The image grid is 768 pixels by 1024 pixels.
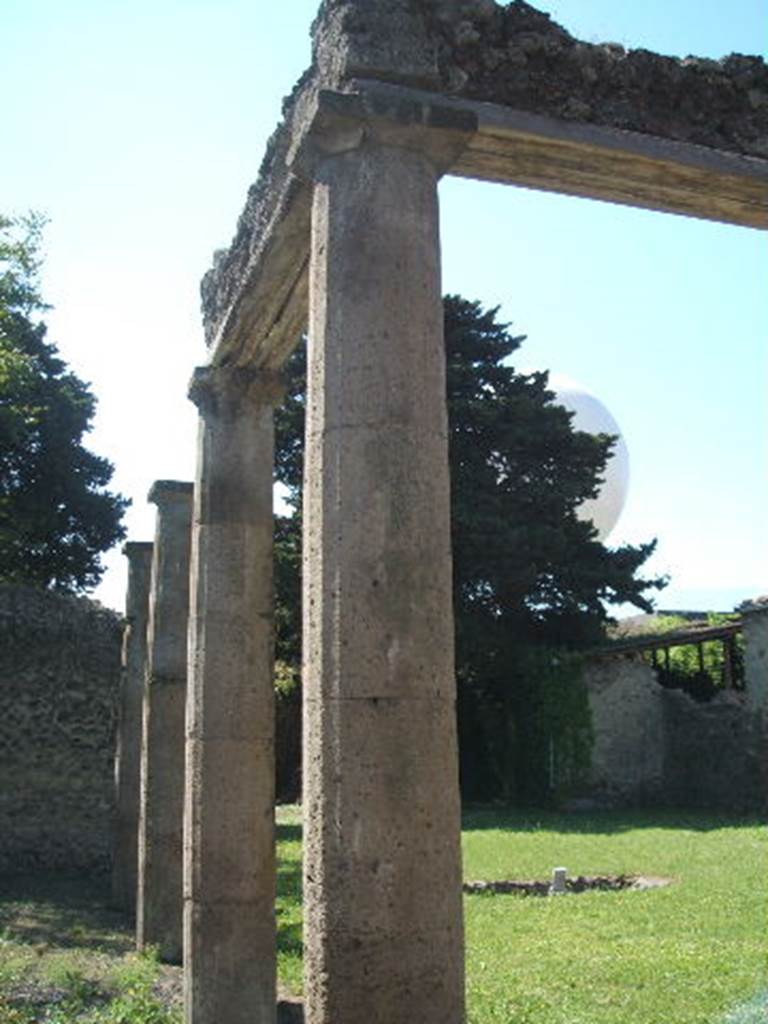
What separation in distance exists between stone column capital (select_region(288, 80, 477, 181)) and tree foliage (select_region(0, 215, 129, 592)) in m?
18.7

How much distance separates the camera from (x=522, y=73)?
4781 millimetres

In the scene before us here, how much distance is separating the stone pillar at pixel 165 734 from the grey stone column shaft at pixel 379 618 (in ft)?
17.0

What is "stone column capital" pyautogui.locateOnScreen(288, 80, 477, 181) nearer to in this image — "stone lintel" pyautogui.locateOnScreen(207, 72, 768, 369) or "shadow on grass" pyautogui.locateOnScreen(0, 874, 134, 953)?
"stone lintel" pyautogui.locateOnScreen(207, 72, 768, 369)

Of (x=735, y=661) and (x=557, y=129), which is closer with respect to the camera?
(x=557, y=129)

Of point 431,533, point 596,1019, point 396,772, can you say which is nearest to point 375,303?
point 431,533

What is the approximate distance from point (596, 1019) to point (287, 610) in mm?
18822

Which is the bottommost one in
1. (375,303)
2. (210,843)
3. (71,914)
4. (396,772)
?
(71,914)

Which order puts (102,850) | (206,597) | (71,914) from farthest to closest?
(102,850) < (71,914) < (206,597)

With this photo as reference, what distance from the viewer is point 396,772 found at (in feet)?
12.2

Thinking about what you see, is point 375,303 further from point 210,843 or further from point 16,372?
point 16,372

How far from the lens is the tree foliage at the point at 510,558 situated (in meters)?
23.3

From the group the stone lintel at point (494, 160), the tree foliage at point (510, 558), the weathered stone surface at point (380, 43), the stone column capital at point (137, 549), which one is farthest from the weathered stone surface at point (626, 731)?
the weathered stone surface at point (380, 43)

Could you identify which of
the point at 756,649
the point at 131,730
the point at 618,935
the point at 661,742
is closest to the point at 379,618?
the point at 618,935

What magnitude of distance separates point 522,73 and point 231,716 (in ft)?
12.3
